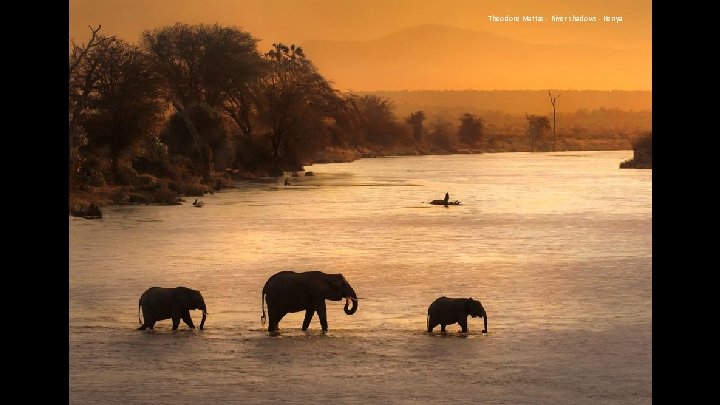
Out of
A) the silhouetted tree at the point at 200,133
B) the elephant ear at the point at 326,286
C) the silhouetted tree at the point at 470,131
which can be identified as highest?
the silhouetted tree at the point at 470,131

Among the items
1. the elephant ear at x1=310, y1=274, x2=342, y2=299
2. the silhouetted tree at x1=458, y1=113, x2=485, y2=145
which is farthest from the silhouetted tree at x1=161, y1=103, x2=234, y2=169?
the silhouetted tree at x1=458, y1=113, x2=485, y2=145

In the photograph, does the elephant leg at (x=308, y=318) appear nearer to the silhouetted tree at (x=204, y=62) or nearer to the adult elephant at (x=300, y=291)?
the adult elephant at (x=300, y=291)

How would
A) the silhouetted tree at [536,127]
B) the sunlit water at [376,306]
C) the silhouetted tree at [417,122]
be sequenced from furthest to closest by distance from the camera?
the silhouetted tree at [536,127] → the silhouetted tree at [417,122] → the sunlit water at [376,306]

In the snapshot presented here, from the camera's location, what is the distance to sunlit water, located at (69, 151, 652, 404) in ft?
34.0

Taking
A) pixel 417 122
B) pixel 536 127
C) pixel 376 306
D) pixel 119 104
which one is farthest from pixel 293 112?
pixel 536 127

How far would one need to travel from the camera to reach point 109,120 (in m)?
44.2

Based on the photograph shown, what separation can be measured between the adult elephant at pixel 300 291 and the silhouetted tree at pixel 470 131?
392 ft

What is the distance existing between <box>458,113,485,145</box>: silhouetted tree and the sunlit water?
98415 millimetres

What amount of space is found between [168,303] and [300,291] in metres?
1.50

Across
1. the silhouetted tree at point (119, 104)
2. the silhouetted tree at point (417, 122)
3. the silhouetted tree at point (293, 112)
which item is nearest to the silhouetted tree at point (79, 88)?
the silhouetted tree at point (119, 104)

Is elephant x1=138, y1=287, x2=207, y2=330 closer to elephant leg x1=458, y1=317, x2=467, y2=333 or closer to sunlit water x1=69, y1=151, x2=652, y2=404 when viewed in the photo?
sunlit water x1=69, y1=151, x2=652, y2=404

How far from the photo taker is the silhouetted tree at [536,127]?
137 meters

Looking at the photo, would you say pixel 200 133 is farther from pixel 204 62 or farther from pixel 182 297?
pixel 182 297
